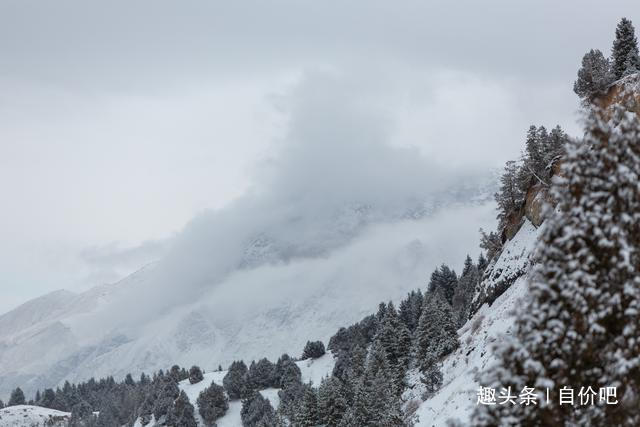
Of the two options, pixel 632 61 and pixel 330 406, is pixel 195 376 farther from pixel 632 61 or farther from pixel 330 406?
pixel 632 61

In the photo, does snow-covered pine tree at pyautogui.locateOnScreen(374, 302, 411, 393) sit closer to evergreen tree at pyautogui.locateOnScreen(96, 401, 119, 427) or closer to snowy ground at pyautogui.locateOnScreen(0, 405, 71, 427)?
evergreen tree at pyautogui.locateOnScreen(96, 401, 119, 427)

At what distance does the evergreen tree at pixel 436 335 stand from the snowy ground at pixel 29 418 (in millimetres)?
123227

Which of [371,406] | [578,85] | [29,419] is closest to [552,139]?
[578,85]

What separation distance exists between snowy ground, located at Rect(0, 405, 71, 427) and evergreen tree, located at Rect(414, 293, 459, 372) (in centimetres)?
12323

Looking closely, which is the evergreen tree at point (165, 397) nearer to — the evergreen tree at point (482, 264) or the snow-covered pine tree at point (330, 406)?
the evergreen tree at point (482, 264)

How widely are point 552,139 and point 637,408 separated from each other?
52239mm

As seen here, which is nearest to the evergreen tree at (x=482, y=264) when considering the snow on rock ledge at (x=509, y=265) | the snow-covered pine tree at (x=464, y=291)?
the snow-covered pine tree at (x=464, y=291)

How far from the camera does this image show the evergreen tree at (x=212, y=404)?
341ft

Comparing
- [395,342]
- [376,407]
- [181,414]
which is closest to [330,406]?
[376,407]

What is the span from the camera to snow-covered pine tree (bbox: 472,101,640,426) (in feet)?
34.3

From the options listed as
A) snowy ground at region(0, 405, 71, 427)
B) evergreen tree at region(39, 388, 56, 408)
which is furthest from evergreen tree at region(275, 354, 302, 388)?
evergreen tree at region(39, 388, 56, 408)

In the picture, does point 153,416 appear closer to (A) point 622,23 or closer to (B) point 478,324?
(B) point 478,324

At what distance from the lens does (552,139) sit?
5841cm

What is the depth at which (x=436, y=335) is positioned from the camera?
→ 58.6 metres
